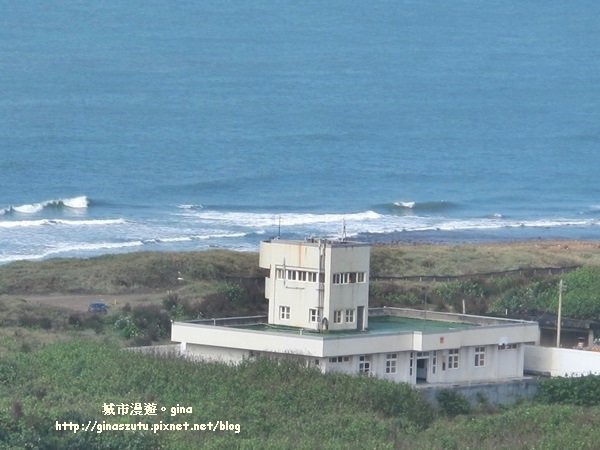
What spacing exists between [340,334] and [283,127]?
80.7 m

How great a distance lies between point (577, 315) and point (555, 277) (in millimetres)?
5658

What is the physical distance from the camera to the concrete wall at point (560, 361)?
51.7 metres

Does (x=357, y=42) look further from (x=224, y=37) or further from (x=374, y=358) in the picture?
(x=374, y=358)

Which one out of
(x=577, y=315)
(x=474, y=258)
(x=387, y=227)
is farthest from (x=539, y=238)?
(x=577, y=315)

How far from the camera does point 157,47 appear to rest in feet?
558

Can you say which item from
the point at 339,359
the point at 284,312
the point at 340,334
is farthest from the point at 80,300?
the point at 339,359

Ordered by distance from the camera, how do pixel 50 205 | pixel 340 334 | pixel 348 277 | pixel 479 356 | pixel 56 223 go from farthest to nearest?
pixel 50 205
pixel 56 223
pixel 479 356
pixel 348 277
pixel 340 334

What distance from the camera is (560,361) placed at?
171 feet

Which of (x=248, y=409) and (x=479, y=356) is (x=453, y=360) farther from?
(x=248, y=409)

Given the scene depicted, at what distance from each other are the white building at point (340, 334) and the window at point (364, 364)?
0.8 inches

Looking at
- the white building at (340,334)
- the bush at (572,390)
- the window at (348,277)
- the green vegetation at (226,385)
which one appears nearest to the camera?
the green vegetation at (226,385)

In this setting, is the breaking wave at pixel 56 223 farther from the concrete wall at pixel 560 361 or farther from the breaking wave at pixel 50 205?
the concrete wall at pixel 560 361

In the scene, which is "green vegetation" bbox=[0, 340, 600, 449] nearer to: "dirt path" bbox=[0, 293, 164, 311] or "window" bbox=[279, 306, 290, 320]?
"window" bbox=[279, 306, 290, 320]

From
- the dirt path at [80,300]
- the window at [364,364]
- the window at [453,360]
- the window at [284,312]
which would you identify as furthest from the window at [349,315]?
the dirt path at [80,300]
